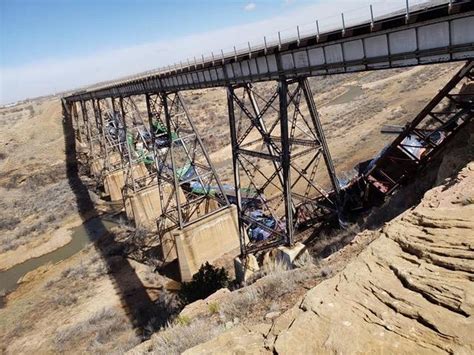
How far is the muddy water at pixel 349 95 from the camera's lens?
1795 inches

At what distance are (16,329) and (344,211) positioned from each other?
44.5 feet

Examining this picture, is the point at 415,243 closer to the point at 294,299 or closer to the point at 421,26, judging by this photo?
the point at 294,299


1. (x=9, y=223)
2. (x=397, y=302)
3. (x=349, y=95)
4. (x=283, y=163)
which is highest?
(x=397, y=302)

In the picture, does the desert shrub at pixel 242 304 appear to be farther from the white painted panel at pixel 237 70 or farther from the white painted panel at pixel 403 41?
the white painted panel at pixel 237 70

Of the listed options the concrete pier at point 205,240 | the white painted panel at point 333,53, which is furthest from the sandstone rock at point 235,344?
the concrete pier at point 205,240

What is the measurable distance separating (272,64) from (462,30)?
5141 mm

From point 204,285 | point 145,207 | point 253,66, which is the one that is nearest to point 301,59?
point 253,66

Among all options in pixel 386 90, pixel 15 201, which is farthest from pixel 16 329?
pixel 386 90

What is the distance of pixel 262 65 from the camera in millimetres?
11516

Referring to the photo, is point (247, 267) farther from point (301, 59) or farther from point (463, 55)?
point (463, 55)

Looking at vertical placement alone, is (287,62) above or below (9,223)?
above

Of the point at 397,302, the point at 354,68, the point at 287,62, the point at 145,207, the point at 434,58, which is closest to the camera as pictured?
the point at 397,302

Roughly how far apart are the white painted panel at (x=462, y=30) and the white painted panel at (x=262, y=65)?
5.27m

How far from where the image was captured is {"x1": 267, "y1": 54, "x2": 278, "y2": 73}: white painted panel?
10998 mm
